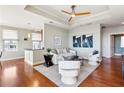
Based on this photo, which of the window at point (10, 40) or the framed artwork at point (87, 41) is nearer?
the framed artwork at point (87, 41)

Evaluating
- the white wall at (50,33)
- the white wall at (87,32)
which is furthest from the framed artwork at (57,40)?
the white wall at (87,32)

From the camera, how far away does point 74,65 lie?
2.71 metres

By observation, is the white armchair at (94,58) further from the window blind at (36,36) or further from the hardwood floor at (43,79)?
the window blind at (36,36)

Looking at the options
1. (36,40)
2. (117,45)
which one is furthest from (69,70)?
(117,45)

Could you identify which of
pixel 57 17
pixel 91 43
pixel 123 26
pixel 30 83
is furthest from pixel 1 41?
pixel 123 26

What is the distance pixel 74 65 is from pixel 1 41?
6358 millimetres

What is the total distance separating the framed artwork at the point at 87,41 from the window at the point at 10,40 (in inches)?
216

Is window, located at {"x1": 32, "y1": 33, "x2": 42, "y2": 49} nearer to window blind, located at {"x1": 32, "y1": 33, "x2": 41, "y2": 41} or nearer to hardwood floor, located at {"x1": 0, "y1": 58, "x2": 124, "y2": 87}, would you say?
window blind, located at {"x1": 32, "y1": 33, "x2": 41, "y2": 41}

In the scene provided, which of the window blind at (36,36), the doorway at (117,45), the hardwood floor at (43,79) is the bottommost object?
the hardwood floor at (43,79)

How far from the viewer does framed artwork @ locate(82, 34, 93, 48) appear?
6934 mm

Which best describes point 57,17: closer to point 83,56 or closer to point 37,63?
point 37,63

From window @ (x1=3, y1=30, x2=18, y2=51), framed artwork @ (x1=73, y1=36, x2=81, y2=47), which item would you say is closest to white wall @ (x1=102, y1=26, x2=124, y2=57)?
framed artwork @ (x1=73, y1=36, x2=81, y2=47)

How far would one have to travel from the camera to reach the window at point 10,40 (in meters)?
7.08

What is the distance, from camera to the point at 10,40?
735 cm
